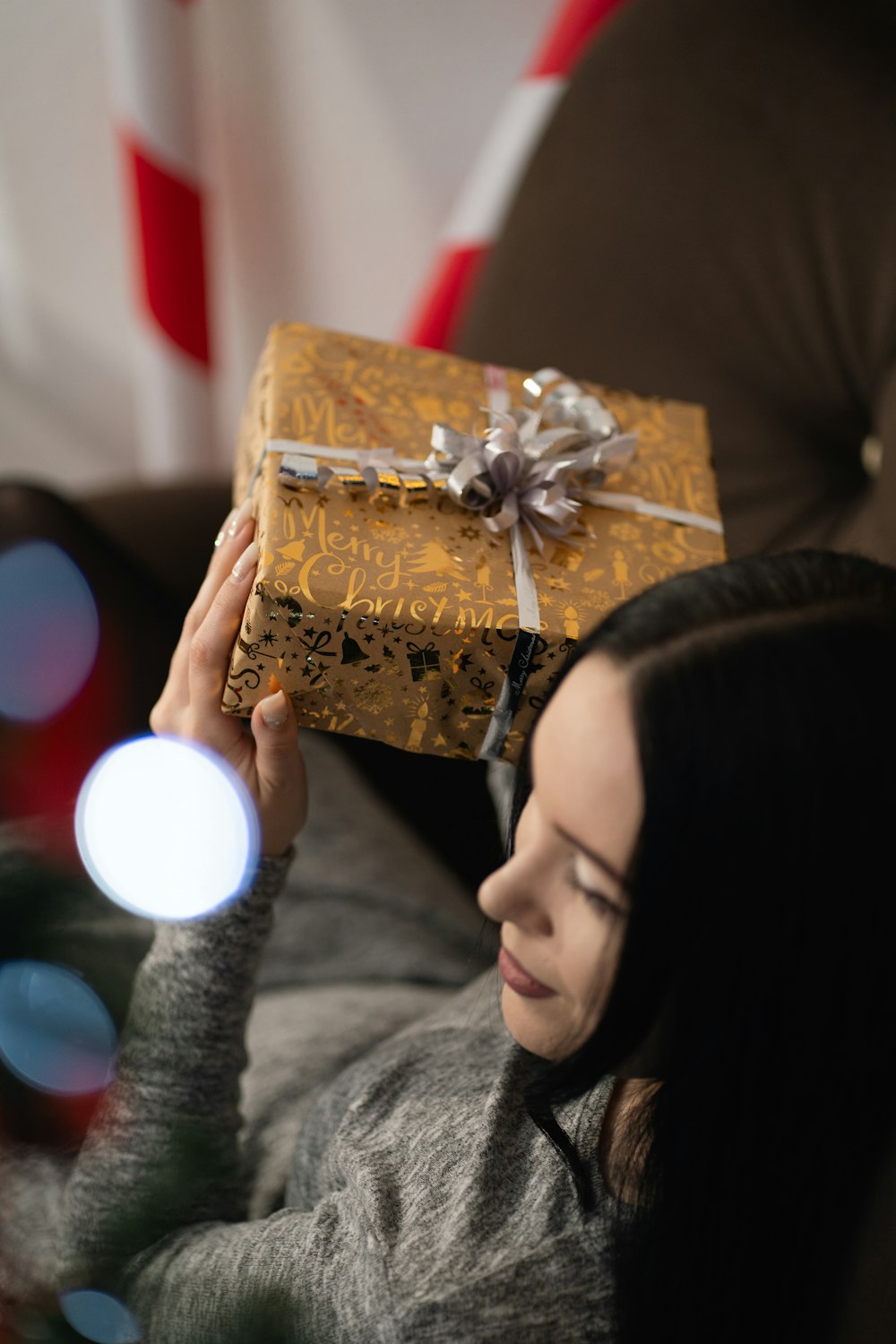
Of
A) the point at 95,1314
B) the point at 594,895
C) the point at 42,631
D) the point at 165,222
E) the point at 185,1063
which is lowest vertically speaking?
the point at 95,1314

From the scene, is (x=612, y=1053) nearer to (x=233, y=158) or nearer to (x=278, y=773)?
(x=278, y=773)

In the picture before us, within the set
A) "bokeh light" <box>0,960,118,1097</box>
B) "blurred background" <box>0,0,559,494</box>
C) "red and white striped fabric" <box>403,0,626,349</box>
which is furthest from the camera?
"blurred background" <box>0,0,559,494</box>

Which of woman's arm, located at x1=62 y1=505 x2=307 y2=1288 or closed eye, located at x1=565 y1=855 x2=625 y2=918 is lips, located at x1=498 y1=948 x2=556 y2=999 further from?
woman's arm, located at x1=62 y1=505 x2=307 y2=1288

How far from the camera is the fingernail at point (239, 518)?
1.94ft

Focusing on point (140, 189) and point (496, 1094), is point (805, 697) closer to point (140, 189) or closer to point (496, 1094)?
point (496, 1094)

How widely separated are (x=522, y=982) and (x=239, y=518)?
11.7 inches

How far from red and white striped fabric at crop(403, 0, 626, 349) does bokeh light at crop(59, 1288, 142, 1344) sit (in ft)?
3.16

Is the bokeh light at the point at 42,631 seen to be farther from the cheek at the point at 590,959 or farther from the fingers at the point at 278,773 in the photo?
the cheek at the point at 590,959

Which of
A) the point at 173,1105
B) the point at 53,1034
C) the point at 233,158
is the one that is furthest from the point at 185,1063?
the point at 233,158

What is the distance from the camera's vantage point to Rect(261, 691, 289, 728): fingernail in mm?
566

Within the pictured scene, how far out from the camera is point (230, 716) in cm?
63

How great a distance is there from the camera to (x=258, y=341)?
62.4 inches

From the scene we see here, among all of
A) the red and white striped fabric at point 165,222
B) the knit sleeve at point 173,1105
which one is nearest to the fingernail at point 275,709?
the knit sleeve at point 173,1105

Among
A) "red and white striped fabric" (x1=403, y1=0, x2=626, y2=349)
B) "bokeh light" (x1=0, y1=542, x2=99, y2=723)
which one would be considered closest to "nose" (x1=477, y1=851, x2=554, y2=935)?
"bokeh light" (x1=0, y1=542, x2=99, y2=723)
